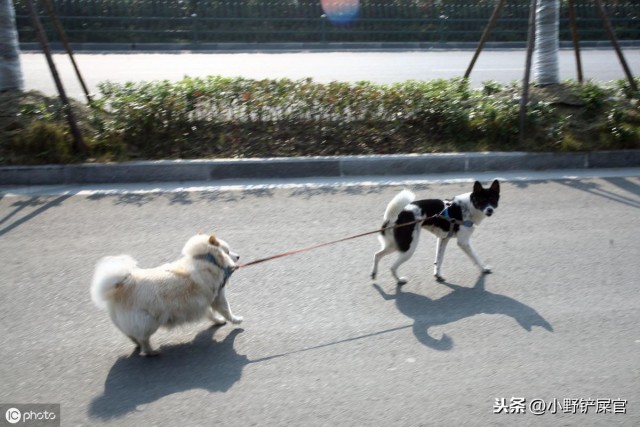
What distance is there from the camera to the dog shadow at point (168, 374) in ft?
14.4

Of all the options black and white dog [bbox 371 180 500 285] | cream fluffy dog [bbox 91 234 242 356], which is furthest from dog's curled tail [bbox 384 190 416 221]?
cream fluffy dog [bbox 91 234 242 356]

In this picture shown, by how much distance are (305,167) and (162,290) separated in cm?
473

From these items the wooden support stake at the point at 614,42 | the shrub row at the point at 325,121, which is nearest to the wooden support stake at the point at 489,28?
the shrub row at the point at 325,121

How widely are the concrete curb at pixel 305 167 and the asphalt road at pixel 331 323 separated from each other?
0.69 m

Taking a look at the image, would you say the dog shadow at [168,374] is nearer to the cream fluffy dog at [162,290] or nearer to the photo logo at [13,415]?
the cream fluffy dog at [162,290]

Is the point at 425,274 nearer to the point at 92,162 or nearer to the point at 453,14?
the point at 92,162

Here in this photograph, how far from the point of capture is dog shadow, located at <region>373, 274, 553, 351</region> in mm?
5305

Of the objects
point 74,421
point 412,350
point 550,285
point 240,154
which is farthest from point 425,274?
point 240,154

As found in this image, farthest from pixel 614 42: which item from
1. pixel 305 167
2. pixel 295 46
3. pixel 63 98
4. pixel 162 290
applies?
pixel 295 46

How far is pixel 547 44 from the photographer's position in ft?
36.3

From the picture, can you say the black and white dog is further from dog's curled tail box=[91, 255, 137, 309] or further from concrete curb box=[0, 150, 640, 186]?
concrete curb box=[0, 150, 640, 186]

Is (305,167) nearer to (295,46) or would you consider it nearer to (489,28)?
(489,28)

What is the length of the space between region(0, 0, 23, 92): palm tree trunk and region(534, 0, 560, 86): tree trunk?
26.0ft

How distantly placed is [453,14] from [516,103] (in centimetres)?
1308
